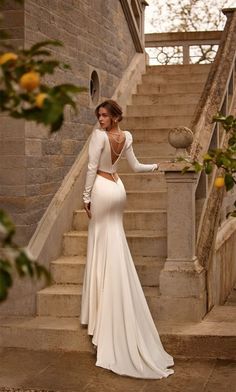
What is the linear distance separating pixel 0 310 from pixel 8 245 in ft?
15.5

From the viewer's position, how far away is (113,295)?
207 inches

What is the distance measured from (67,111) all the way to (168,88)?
9.38ft

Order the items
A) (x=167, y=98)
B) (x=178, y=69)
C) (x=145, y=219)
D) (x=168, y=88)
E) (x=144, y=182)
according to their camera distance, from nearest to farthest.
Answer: (x=145, y=219), (x=144, y=182), (x=167, y=98), (x=168, y=88), (x=178, y=69)

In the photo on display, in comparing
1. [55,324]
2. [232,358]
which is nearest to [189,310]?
[232,358]

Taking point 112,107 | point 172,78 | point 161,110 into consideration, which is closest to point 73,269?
point 112,107

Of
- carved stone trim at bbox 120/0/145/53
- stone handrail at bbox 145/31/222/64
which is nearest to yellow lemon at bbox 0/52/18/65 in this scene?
carved stone trim at bbox 120/0/145/53

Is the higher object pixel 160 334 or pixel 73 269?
pixel 73 269

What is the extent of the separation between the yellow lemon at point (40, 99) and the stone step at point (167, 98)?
7.51 m

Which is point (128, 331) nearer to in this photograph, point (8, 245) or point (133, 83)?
point (8, 245)

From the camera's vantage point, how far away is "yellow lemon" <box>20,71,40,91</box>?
1.44 metres

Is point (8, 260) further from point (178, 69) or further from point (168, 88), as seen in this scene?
point (178, 69)

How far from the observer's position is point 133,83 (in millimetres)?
9336

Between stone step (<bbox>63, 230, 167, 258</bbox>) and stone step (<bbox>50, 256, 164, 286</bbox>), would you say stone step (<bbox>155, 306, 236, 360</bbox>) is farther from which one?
stone step (<bbox>63, 230, 167, 258</bbox>)

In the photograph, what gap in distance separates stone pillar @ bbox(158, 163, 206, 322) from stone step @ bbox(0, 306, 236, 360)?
5.0 inches
